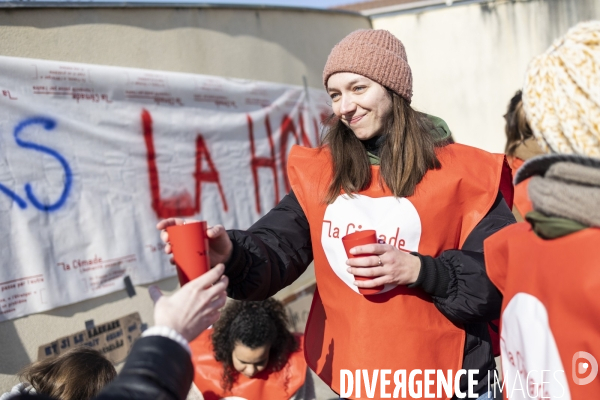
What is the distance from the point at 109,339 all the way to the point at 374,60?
112 inches

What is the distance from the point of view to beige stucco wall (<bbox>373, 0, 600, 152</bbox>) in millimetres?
8031

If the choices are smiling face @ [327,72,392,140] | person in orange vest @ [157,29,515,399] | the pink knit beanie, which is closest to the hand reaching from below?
person in orange vest @ [157,29,515,399]

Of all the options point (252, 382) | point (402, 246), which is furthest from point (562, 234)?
point (252, 382)

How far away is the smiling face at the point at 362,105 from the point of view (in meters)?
2.27

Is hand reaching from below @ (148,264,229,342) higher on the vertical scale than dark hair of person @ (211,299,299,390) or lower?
higher

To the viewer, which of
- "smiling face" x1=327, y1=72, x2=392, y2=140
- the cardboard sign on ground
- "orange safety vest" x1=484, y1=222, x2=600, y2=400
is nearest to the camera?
"orange safety vest" x1=484, y1=222, x2=600, y2=400

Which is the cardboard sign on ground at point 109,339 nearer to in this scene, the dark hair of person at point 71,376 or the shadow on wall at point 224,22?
the dark hair of person at point 71,376

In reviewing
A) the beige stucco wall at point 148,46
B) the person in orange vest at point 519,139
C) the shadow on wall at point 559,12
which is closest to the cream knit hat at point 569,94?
the person in orange vest at point 519,139

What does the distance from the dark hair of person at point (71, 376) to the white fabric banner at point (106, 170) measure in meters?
1.17

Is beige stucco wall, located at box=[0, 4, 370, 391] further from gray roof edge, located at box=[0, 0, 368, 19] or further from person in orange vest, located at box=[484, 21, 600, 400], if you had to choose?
person in orange vest, located at box=[484, 21, 600, 400]

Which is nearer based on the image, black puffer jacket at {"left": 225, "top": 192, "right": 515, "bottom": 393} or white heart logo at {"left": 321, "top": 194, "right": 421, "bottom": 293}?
black puffer jacket at {"left": 225, "top": 192, "right": 515, "bottom": 393}

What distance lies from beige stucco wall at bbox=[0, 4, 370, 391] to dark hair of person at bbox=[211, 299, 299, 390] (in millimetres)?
1039

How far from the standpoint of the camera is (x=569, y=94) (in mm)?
1313

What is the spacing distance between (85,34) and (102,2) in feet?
0.98
